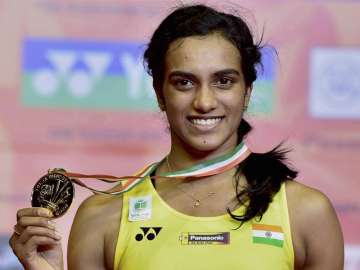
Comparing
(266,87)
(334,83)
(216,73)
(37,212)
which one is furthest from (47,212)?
(334,83)

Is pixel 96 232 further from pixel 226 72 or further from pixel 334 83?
pixel 334 83

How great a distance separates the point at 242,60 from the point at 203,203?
0.35 m

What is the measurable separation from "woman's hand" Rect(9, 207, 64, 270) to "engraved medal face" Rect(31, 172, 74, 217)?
43mm

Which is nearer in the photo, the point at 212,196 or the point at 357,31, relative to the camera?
the point at 212,196

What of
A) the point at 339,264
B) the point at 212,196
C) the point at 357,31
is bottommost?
the point at 339,264

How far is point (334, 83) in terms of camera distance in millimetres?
3984

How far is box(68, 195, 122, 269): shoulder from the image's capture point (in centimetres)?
258

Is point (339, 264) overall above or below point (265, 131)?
below

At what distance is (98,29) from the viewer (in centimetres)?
392

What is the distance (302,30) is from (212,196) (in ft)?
5.03

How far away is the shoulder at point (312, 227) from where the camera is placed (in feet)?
8.23

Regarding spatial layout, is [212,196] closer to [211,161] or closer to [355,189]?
[211,161]

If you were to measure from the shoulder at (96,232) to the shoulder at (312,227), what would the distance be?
418mm

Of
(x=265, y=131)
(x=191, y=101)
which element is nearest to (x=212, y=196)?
(x=191, y=101)
